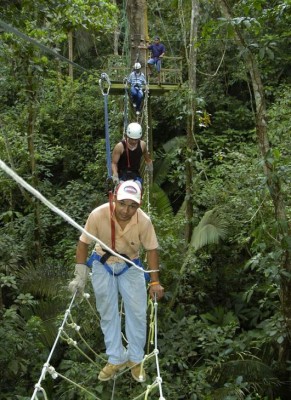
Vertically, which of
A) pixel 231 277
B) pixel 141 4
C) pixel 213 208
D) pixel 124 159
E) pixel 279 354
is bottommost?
pixel 279 354

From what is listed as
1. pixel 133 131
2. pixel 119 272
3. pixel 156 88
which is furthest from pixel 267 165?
pixel 156 88

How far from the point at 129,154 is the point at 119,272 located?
231cm

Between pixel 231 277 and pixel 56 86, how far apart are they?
6.64 m

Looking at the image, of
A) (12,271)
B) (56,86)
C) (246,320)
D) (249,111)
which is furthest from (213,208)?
(56,86)

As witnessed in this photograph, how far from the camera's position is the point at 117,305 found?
3.37 meters

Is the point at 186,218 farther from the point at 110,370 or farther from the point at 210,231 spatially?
the point at 110,370

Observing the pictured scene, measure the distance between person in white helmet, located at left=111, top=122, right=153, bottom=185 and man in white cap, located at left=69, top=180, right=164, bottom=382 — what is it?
2.09m

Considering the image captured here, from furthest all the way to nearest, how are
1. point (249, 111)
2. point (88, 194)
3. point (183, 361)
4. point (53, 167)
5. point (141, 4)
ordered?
point (53, 167) → point (249, 111) → point (88, 194) → point (141, 4) → point (183, 361)

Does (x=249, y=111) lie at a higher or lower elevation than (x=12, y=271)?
higher

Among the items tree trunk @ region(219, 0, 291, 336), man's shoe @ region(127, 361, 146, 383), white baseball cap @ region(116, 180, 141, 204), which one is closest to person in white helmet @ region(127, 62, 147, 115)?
tree trunk @ region(219, 0, 291, 336)

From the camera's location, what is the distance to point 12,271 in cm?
673

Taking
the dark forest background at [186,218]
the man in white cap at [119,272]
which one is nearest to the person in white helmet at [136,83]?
the dark forest background at [186,218]

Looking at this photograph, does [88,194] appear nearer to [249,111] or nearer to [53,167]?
[53,167]

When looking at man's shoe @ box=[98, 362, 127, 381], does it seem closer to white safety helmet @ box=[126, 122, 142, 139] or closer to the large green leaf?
white safety helmet @ box=[126, 122, 142, 139]
